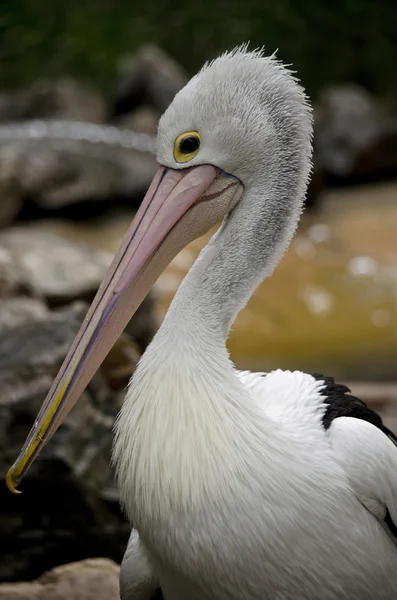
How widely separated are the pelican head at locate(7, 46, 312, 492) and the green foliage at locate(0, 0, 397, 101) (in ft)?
29.2

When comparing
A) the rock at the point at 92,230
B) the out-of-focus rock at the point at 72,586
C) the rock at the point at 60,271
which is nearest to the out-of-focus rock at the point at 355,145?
the rock at the point at 92,230

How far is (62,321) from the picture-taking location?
11.6 ft

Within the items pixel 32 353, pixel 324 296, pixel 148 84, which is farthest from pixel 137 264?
pixel 148 84

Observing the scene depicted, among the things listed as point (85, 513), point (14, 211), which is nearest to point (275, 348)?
point (14, 211)

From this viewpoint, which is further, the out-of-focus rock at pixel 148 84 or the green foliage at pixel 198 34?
the green foliage at pixel 198 34

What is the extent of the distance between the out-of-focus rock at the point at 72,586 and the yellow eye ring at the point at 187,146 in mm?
1314

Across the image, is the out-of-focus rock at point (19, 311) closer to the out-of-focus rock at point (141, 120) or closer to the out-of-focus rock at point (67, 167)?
the out-of-focus rock at point (67, 167)

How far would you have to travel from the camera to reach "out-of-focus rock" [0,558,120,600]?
2607 mm

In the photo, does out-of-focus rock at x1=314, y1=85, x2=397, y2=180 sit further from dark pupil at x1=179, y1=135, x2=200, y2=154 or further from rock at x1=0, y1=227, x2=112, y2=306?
dark pupil at x1=179, y1=135, x2=200, y2=154

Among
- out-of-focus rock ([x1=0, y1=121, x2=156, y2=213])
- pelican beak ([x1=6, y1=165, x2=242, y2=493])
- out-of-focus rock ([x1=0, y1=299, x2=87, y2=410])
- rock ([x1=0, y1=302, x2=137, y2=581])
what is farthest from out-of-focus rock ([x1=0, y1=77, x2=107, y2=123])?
pelican beak ([x1=6, y1=165, x2=242, y2=493])

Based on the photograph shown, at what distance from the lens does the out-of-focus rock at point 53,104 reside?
927 centimetres

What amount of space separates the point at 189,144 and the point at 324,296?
16.0 ft

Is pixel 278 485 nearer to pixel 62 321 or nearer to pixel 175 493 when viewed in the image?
Result: pixel 175 493

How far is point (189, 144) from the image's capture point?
6.94 ft
